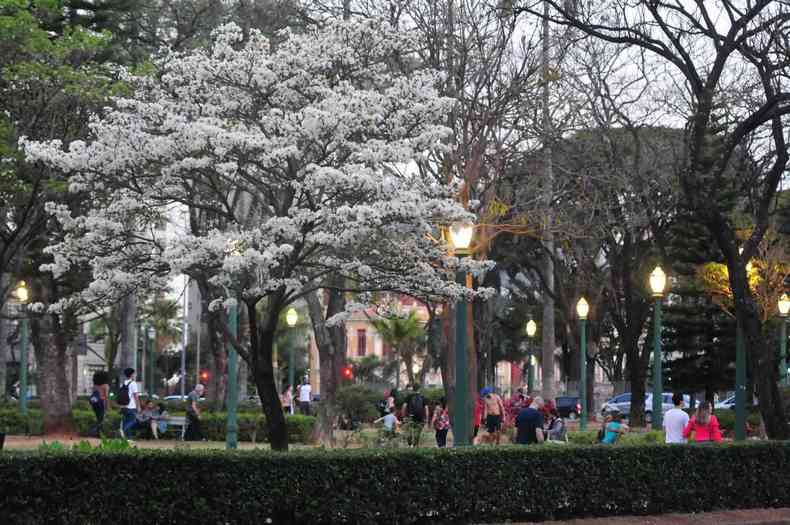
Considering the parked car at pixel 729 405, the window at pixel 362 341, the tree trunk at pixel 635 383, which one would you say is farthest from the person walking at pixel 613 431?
the window at pixel 362 341

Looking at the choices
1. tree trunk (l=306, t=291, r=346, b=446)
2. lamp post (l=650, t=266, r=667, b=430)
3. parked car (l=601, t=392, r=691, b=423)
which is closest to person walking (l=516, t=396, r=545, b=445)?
lamp post (l=650, t=266, r=667, b=430)

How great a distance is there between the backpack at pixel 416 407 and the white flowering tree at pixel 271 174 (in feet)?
34.2

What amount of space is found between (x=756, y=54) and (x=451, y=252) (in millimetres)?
5546

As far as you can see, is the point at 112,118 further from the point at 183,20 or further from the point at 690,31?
the point at 183,20

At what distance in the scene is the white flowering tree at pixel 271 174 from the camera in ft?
51.5

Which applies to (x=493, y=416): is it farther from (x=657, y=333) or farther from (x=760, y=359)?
(x=760, y=359)

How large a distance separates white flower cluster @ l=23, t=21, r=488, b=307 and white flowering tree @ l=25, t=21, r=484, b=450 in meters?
0.03

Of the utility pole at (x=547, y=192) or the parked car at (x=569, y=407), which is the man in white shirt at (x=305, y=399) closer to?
the utility pole at (x=547, y=192)

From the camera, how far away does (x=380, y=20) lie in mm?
18156

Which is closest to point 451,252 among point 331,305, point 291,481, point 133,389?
Result: point 291,481

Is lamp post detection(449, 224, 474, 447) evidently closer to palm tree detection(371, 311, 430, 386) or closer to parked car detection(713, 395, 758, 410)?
parked car detection(713, 395, 758, 410)

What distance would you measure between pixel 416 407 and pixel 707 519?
1254 centimetres

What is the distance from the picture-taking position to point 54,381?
30422mm

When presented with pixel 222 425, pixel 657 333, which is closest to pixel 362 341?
pixel 222 425
